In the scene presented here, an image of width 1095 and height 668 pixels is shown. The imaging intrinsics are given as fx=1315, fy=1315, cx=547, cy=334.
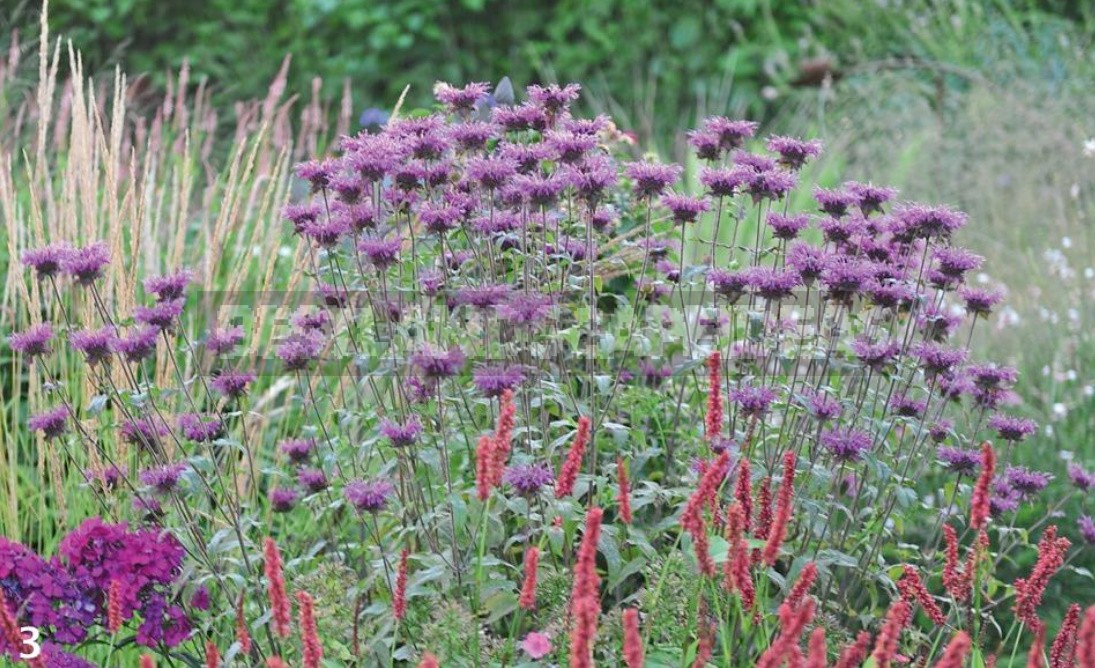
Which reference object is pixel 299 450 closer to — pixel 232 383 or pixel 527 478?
pixel 232 383

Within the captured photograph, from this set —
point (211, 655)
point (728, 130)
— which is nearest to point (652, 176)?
point (728, 130)

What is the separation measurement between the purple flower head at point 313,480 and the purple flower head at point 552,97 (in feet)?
3.16

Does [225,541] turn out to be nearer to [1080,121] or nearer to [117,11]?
[1080,121]

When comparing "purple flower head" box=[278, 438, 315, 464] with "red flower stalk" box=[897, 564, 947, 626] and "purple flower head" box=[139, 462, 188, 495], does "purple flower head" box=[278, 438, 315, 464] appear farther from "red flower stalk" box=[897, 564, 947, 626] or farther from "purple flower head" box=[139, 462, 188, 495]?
"red flower stalk" box=[897, 564, 947, 626]

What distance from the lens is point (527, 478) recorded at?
8.21 feet

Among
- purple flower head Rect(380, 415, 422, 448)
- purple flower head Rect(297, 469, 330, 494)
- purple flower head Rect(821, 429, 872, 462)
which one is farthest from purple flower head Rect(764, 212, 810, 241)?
purple flower head Rect(297, 469, 330, 494)

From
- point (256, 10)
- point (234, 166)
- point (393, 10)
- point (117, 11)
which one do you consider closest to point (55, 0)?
point (117, 11)

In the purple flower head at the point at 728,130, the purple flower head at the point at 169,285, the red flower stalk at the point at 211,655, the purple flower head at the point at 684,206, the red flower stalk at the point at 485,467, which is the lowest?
the red flower stalk at the point at 211,655

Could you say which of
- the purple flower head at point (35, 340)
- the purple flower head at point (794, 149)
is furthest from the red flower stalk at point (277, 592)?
the purple flower head at point (794, 149)

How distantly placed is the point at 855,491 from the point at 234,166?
2.00m

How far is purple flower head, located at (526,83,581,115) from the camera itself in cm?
296

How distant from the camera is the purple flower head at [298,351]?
2.68 m

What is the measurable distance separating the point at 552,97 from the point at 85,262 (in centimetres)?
107

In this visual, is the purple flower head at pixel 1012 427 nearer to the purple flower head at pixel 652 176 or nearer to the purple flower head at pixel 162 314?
the purple flower head at pixel 652 176
